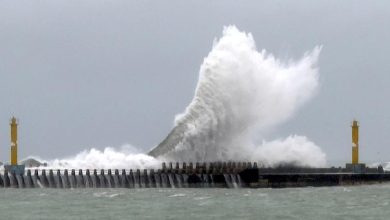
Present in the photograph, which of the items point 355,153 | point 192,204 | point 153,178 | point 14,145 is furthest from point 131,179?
point 355,153

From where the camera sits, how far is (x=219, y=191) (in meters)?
78.4

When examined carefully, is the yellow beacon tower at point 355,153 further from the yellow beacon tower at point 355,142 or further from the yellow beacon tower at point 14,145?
the yellow beacon tower at point 14,145

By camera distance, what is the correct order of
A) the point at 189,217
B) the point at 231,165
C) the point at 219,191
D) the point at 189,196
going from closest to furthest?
the point at 189,217, the point at 189,196, the point at 219,191, the point at 231,165

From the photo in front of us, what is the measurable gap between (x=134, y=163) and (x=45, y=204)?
20923mm

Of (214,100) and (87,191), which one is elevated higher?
(214,100)

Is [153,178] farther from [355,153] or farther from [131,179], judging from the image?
[355,153]

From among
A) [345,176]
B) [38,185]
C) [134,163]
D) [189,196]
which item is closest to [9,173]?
[38,185]

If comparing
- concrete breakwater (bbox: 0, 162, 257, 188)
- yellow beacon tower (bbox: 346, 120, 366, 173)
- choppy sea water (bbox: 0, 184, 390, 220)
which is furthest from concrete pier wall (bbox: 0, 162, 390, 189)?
yellow beacon tower (bbox: 346, 120, 366, 173)

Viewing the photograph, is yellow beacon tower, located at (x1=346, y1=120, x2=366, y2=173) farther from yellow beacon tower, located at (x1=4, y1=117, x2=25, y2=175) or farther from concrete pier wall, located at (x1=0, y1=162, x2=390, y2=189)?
yellow beacon tower, located at (x1=4, y1=117, x2=25, y2=175)

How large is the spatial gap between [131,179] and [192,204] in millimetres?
14504

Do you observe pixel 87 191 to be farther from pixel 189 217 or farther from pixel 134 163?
pixel 189 217

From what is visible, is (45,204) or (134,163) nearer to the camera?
(45,204)

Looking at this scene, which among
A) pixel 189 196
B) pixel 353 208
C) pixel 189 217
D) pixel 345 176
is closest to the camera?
pixel 189 217

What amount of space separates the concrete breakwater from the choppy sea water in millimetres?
2160
